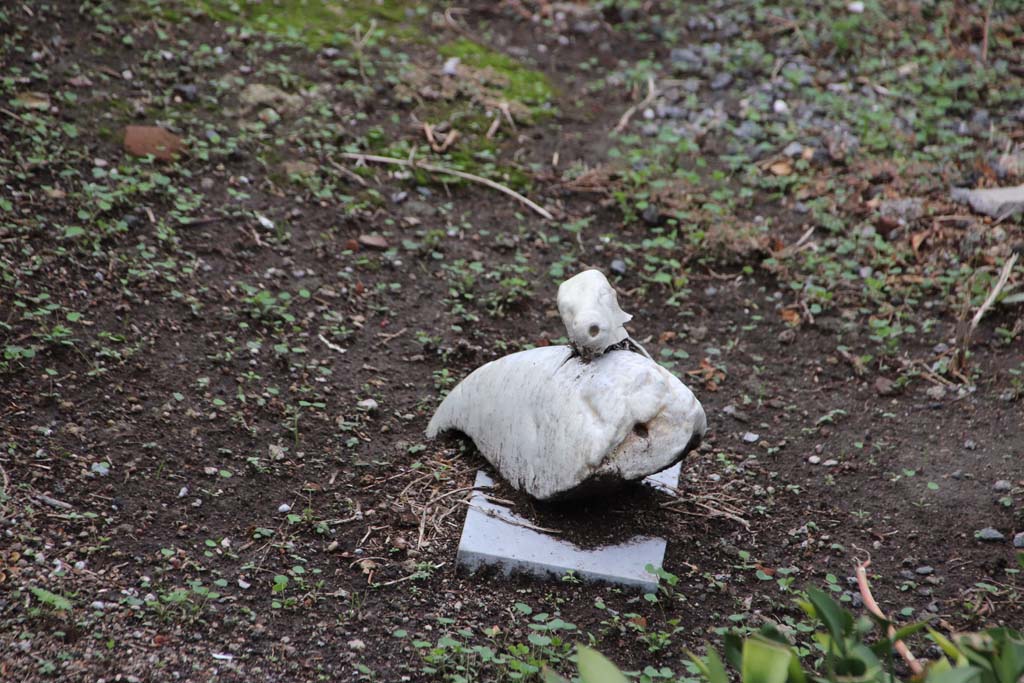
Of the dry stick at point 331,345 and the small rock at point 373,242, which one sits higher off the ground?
the small rock at point 373,242

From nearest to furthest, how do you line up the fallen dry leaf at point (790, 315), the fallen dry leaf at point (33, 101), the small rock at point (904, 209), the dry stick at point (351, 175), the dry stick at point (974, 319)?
the dry stick at point (974, 319) → the fallen dry leaf at point (790, 315) → the fallen dry leaf at point (33, 101) → the small rock at point (904, 209) → the dry stick at point (351, 175)

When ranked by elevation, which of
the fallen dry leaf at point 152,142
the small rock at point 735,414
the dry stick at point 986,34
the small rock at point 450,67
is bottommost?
the small rock at point 735,414

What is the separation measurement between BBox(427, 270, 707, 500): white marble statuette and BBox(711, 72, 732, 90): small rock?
3942 millimetres

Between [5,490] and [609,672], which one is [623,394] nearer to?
[609,672]

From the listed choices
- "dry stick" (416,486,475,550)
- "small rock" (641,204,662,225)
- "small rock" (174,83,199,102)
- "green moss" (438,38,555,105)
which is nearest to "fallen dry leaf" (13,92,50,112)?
"small rock" (174,83,199,102)

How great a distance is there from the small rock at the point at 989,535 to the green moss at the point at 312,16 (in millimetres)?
5094

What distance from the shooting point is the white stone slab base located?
10.8ft

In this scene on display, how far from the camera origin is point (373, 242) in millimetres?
5312

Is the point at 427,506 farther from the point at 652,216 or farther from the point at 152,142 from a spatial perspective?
the point at 152,142

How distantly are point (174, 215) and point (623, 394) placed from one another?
2823mm

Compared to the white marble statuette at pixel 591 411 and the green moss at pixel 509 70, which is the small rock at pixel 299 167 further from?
the white marble statuette at pixel 591 411

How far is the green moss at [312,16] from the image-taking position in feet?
21.7

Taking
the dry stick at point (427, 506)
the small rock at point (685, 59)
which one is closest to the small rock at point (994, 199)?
the small rock at point (685, 59)

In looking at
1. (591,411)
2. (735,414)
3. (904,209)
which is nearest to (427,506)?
(591,411)
